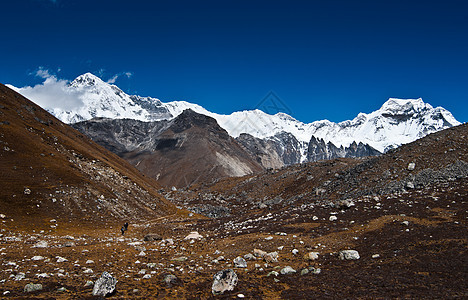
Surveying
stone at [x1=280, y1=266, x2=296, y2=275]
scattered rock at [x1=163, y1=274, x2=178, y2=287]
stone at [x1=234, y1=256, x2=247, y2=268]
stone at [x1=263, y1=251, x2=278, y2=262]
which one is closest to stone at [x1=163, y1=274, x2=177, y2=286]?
scattered rock at [x1=163, y1=274, x2=178, y2=287]

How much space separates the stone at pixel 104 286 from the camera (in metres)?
13.5

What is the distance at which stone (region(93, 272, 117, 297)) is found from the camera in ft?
44.2

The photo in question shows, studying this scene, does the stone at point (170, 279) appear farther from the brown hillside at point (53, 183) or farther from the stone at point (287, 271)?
the brown hillside at point (53, 183)

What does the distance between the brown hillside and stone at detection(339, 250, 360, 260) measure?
3803cm

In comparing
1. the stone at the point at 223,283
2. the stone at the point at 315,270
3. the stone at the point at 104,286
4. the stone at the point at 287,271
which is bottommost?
the stone at the point at 104,286

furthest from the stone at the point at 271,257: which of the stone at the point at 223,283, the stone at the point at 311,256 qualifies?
the stone at the point at 223,283

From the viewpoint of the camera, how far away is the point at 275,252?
21.9 metres

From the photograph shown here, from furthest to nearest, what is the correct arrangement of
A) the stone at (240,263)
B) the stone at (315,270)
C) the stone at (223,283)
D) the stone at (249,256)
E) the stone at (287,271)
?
1. the stone at (249,256)
2. the stone at (240,263)
3. the stone at (287,271)
4. the stone at (315,270)
5. the stone at (223,283)

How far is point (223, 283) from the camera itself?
15219 millimetres

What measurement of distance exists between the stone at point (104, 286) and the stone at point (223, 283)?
513cm

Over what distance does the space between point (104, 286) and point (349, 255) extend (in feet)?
52.7

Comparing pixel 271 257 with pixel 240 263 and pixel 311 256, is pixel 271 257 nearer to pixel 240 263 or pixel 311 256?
pixel 240 263

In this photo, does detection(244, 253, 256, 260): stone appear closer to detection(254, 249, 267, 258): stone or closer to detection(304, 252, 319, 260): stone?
detection(254, 249, 267, 258): stone

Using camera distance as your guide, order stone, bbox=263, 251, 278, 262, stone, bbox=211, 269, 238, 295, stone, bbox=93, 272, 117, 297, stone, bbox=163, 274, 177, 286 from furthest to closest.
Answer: stone, bbox=263, 251, 278, 262
stone, bbox=163, 274, 177, 286
stone, bbox=211, 269, 238, 295
stone, bbox=93, 272, 117, 297
